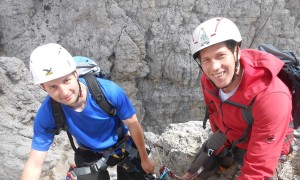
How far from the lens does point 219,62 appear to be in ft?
8.56

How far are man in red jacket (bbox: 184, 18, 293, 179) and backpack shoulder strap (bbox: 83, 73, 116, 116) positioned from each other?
3.89 feet

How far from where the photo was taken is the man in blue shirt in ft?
10.1

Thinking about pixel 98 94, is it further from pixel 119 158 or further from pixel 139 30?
pixel 139 30

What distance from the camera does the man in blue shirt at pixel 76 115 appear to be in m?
3.09

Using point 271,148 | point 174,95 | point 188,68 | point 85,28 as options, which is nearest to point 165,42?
point 188,68

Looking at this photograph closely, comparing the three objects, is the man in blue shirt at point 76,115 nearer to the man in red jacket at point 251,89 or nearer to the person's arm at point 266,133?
the man in red jacket at point 251,89

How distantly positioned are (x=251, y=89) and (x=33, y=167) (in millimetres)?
2504

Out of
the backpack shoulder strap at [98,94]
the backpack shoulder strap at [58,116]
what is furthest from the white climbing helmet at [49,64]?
the backpack shoulder strap at [58,116]

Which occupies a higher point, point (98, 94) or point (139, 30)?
point (98, 94)

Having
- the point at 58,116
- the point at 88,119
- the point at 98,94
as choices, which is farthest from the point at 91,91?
the point at 58,116

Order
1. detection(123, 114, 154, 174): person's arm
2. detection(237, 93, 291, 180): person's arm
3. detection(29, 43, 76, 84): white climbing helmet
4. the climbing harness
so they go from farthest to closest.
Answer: the climbing harness → detection(123, 114, 154, 174): person's arm → detection(29, 43, 76, 84): white climbing helmet → detection(237, 93, 291, 180): person's arm

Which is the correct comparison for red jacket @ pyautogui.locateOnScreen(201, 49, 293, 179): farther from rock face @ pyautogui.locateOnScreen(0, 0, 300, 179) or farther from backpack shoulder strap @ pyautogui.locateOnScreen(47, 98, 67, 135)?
rock face @ pyautogui.locateOnScreen(0, 0, 300, 179)

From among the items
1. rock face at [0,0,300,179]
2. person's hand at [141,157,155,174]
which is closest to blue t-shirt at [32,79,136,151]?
person's hand at [141,157,155,174]

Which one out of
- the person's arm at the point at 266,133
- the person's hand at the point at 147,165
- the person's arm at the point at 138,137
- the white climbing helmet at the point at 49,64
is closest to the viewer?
the person's arm at the point at 266,133
